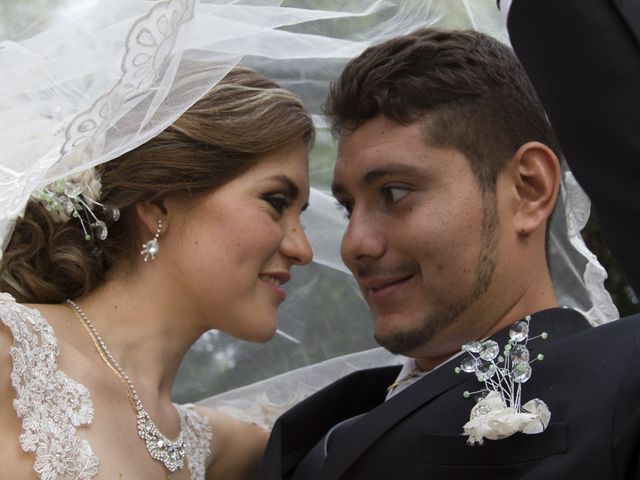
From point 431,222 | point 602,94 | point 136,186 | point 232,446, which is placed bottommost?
point 232,446

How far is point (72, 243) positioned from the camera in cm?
340

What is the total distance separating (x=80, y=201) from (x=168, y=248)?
1.19ft

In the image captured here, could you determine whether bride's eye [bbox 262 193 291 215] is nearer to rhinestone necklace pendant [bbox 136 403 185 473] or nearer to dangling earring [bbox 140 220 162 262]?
dangling earring [bbox 140 220 162 262]

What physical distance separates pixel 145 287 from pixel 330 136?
3.70 ft

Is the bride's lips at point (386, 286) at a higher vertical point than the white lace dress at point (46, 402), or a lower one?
lower

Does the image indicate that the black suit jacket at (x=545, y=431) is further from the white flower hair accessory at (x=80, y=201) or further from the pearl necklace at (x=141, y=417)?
the white flower hair accessory at (x=80, y=201)

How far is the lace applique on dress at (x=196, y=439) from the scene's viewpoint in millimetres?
3516

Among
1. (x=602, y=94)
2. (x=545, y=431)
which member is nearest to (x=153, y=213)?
(x=545, y=431)

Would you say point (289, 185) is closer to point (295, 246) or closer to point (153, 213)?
point (295, 246)

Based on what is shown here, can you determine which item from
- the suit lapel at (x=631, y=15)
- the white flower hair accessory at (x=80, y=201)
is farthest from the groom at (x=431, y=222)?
Answer: the suit lapel at (x=631, y=15)

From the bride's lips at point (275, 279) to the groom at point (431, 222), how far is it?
0.87 feet

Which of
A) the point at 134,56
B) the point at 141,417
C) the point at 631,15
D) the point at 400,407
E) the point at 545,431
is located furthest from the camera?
the point at 141,417

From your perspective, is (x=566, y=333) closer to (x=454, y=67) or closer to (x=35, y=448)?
(x=454, y=67)

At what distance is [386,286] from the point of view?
351 cm
